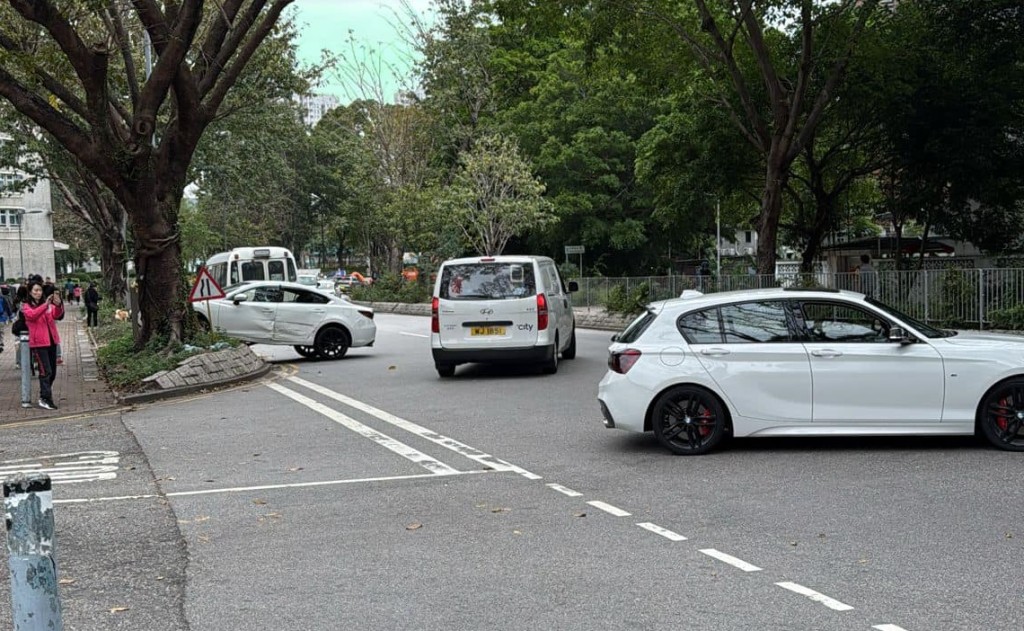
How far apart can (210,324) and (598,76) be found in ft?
36.3

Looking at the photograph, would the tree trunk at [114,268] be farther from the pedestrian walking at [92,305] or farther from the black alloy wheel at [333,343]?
the black alloy wheel at [333,343]

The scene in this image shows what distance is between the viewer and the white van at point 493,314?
16.5 metres

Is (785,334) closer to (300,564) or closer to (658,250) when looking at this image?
(300,564)

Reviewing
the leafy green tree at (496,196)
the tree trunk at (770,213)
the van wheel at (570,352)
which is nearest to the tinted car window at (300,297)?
the van wheel at (570,352)

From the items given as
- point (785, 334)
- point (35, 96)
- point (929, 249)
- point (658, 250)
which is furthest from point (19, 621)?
point (658, 250)

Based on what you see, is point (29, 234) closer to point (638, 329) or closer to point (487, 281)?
point (487, 281)

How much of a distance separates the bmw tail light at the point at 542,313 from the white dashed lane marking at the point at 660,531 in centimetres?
965

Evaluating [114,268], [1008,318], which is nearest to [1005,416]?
[1008,318]

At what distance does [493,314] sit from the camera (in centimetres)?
1656

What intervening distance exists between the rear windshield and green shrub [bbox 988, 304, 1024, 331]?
403 inches

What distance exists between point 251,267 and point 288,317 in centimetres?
1666

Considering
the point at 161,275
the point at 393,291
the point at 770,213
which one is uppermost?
the point at 770,213

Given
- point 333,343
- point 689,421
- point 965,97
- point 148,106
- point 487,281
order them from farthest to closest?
point 965,97, point 333,343, point 148,106, point 487,281, point 689,421

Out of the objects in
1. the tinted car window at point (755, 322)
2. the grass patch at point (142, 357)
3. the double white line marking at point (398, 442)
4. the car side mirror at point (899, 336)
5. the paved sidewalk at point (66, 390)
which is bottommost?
the double white line marking at point (398, 442)
